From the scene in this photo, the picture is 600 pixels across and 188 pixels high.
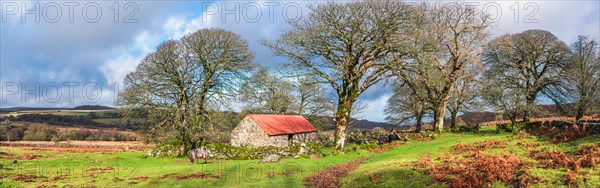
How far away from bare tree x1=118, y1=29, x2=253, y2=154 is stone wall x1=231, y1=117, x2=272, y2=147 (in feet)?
13.7

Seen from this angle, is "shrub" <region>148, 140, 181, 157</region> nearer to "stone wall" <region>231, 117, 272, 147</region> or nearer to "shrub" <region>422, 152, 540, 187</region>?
"stone wall" <region>231, 117, 272, 147</region>

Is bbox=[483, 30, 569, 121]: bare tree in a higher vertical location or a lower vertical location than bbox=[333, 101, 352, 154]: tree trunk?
higher

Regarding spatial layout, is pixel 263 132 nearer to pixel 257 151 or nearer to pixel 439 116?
pixel 257 151

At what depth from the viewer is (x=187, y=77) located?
3947 cm

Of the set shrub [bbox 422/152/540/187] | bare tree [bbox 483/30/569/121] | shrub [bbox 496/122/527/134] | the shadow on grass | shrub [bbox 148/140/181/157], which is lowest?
shrub [bbox 148/140/181/157]

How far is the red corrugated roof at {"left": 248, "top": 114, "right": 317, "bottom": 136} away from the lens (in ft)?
140

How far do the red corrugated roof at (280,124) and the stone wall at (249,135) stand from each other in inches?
23.5

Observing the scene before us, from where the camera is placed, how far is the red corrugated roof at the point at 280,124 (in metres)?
42.6

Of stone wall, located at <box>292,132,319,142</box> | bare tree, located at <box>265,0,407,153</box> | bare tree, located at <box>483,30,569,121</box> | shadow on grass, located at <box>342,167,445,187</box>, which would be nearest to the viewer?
shadow on grass, located at <box>342,167,445,187</box>

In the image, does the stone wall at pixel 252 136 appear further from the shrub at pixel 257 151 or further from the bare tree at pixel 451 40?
the bare tree at pixel 451 40

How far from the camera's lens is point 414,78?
34.3 metres

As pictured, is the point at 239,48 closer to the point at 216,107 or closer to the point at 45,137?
the point at 216,107

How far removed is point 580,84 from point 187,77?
140 ft

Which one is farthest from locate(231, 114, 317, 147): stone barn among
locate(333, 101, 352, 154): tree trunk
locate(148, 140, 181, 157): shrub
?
locate(333, 101, 352, 154): tree trunk
